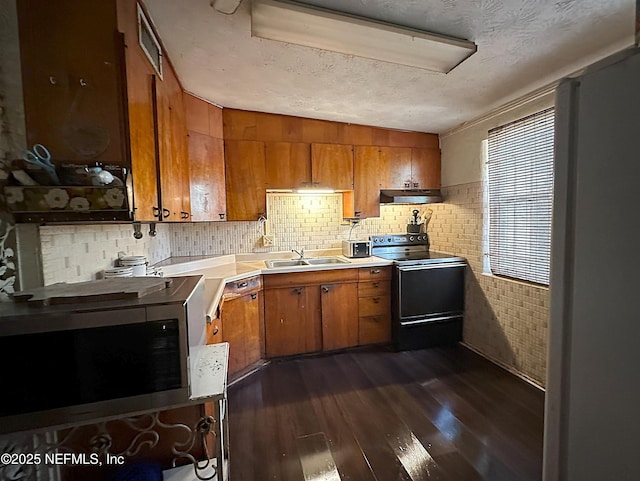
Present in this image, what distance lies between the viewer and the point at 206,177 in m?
2.42

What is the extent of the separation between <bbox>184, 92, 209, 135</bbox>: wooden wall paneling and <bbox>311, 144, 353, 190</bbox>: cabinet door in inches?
39.7

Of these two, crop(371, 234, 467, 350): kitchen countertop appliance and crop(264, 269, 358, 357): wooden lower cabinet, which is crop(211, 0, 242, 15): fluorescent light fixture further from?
crop(371, 234, 467, 350): kitchen countertop appliance

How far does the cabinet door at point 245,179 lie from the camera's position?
2629 mm

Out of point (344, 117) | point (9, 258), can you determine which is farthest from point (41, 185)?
point (344, 117)

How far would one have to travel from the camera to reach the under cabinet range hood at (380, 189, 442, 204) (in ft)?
9.93

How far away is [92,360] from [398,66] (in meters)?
2.09

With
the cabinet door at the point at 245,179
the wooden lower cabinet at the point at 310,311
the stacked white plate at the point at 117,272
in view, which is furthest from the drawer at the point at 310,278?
the stacked white plate at the point at 117,272

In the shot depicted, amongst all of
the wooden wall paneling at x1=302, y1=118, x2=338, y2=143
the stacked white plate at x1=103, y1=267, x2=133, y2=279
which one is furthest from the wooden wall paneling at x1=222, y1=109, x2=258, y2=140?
the stacked white plate at x1=103, y1=267, x2=133, y2=279

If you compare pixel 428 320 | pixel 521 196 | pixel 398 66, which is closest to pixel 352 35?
pixel 398 66

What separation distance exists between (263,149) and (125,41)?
1.67 meters

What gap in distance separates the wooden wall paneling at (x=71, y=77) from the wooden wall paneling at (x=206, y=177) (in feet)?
4.11

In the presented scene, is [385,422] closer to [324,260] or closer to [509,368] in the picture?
[509,368]

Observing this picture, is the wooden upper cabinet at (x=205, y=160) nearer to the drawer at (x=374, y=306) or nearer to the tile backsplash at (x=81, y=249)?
the tile backsplash at (x=81, y=249)

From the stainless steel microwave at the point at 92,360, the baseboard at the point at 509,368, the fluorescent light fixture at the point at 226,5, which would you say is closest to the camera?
the stainless steel microwave at the point at 92,360
